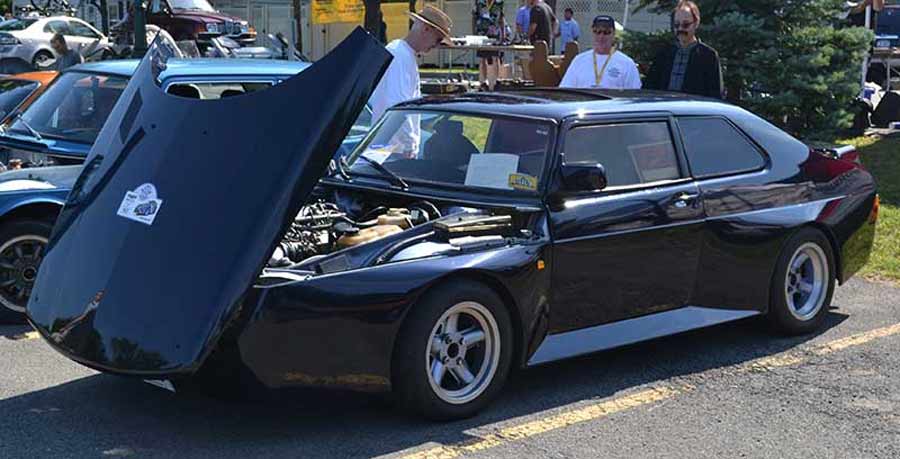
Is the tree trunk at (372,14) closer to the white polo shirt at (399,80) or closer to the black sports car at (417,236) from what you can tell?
the white polo shirt at (399,80)

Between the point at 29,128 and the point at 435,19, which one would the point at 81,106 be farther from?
the point at 435,19

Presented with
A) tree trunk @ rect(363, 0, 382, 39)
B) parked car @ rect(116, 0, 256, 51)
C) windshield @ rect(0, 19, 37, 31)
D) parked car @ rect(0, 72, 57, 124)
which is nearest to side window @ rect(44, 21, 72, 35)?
windshield @ rect(0, 19, 37, 31)

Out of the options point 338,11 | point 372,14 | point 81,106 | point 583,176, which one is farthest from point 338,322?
point 338,11

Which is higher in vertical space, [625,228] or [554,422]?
[625,228]

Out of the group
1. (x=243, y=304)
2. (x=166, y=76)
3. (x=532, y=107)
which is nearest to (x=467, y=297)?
(x=243, y=304)

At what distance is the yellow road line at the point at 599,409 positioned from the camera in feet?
15.1

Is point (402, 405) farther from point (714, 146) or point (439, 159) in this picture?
point (714, 146)

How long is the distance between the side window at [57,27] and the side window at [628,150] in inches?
1000

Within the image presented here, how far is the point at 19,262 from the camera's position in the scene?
651cm

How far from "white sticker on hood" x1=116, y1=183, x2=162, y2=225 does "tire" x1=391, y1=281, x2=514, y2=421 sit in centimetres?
118

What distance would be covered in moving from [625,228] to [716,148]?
40.9 inches

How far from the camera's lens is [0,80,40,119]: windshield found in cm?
984

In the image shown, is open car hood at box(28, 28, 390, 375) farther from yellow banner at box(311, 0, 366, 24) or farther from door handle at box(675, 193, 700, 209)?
yellow banner at box(311, 0, 366, 24)

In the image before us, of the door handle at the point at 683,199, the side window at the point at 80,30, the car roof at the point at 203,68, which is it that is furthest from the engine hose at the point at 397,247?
the side window at the point at 80,30
